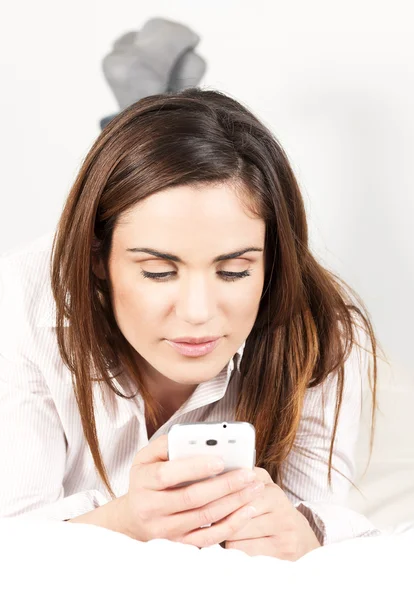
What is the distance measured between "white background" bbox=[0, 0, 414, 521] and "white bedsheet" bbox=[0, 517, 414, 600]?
0.98 metres

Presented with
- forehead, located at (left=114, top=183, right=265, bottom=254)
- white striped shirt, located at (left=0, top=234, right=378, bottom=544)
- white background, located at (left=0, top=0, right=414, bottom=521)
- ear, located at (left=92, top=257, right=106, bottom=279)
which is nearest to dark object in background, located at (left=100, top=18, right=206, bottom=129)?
white background, located at (left=0, top=0, right=414, bottom=521)

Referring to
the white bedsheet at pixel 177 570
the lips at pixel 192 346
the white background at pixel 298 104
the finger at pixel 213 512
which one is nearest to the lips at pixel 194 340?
the lips at pixel 192 346

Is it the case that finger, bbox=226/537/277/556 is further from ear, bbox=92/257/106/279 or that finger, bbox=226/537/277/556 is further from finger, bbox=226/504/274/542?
ear, bbox=92/257/106/279

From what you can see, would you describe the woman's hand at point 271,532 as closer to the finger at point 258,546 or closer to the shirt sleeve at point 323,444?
the finger at point 258,546

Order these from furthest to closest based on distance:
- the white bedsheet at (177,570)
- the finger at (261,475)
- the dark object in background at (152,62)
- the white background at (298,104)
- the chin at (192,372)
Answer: the white background at (298,104) < the dark object in background at (152,62) < the chin at (192,372) < the finger at (261,475) < the white bedsheet at (177,570)

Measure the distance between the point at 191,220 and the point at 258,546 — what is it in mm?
433

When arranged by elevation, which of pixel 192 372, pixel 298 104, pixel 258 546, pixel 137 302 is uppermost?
pixel 298 104

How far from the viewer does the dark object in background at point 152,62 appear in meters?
2.08

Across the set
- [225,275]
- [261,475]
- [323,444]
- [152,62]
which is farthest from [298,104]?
[261,475]

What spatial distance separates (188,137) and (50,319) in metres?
0.38

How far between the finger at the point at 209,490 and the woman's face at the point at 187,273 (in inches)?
8.3

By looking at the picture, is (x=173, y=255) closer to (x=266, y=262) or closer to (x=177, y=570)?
(x=266, y=262)

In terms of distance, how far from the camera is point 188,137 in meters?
1.28

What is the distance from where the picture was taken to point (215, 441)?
1.15 m
